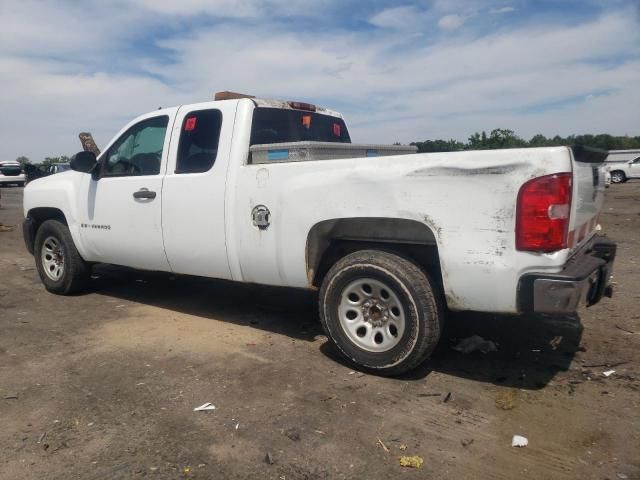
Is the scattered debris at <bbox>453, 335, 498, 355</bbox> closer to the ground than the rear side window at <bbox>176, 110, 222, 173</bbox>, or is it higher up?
closer to the ground

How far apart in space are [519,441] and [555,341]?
1790 millimetres

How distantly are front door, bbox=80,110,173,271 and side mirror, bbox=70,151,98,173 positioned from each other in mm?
112

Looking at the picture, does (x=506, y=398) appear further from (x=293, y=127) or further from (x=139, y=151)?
(x=139, y=151)

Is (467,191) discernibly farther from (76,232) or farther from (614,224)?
(614,224)

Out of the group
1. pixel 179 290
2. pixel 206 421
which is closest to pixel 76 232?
pixel 179 290

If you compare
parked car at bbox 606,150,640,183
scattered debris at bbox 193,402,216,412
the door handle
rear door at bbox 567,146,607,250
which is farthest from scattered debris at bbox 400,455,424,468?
parked car at bbox 606,150,640,183

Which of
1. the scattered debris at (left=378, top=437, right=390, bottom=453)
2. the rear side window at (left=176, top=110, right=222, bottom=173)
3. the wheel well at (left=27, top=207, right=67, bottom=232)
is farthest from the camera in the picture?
the wheel well at (left=27, top=207, right=67, bottom=232)

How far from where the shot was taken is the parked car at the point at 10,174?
1235 inches

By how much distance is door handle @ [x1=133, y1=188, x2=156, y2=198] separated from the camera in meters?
5.00

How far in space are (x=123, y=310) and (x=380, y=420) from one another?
3492 mm

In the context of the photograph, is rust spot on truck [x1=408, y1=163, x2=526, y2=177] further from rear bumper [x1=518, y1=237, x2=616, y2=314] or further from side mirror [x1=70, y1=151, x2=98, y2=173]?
side mirror [x1=70, y1=151, x2=98, y2=173]

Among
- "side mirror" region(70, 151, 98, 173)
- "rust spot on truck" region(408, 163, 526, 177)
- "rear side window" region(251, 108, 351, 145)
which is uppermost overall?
"rear side window" region(251, 108, 351, 145)

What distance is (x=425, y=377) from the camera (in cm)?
386

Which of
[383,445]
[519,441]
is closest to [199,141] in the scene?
[383,445]
